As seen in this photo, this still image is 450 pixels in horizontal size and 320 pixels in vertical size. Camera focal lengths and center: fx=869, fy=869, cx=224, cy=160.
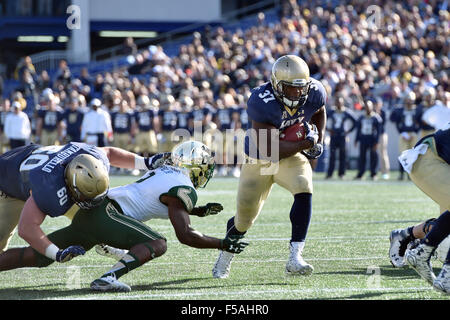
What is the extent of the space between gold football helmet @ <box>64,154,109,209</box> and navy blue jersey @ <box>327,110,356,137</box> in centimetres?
1195

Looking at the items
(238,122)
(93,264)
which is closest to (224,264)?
(93,264)

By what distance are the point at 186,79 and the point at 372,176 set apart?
6529 mm

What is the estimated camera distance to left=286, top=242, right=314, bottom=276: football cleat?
218 inches

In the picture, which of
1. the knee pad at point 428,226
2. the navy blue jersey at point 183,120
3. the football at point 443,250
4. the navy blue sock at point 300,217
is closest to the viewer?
the navy blue sock at point 300,217

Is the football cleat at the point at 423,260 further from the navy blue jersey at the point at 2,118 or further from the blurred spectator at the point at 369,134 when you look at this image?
the navy blue jersey at the point at 2,118

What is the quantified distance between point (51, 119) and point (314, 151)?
13.9 metres

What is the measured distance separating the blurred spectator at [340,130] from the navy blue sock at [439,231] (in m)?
11.3

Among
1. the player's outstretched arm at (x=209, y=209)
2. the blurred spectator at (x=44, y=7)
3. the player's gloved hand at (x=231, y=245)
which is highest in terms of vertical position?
the blurred spectator at (x=44, y=7)

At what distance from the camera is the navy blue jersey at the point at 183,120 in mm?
18798

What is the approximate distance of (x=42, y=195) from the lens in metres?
4.97

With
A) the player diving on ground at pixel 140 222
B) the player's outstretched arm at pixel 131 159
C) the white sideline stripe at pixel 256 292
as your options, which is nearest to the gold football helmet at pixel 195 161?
the player diving on ground at pixel 140 222

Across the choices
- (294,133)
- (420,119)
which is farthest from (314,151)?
(420,119)

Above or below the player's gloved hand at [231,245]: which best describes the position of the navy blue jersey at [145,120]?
above

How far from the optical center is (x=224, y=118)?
731 inches
